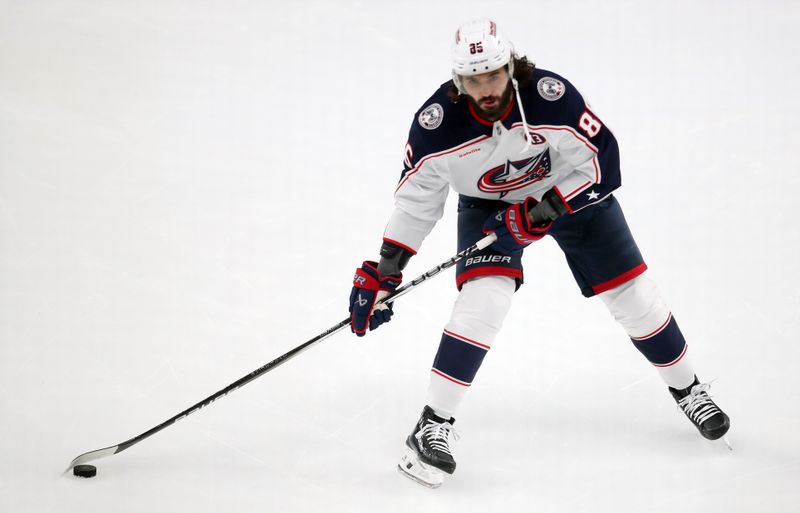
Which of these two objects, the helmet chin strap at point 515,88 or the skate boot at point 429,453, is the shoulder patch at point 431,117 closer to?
the helmet chin strap at point 515,88

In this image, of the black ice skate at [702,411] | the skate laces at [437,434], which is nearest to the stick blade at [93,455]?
the skate laces at [437,434]

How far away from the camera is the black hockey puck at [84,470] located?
7.34 ft

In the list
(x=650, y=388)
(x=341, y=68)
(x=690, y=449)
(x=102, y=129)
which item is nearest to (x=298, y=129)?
(x=341, y=68)

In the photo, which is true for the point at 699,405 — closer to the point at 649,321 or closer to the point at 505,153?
the point at 649,321

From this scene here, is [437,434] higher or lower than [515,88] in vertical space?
lower

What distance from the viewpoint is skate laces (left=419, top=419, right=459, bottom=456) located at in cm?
225

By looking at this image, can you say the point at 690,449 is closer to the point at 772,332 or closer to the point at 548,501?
the point at 548,501

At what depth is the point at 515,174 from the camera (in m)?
2.38

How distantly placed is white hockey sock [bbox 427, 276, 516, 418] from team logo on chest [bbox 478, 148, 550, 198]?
281mm

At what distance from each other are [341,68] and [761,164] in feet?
7.16

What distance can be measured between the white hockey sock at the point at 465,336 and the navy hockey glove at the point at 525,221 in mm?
120

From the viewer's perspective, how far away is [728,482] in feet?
7.33

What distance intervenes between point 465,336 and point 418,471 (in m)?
0.37

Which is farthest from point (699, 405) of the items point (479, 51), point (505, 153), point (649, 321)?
point (479, 51)
